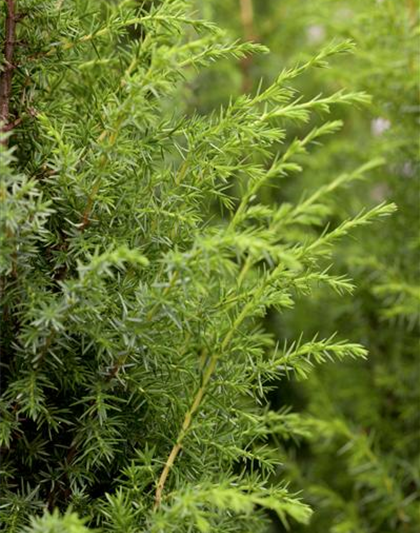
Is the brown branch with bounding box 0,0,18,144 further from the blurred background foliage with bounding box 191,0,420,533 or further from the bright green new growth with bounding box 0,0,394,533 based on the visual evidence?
the blurred background foliage with bounding box 191,0,420,533

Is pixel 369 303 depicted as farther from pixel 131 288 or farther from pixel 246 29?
pixel 131 288

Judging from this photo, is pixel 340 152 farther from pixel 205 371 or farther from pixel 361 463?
pixel 205 371

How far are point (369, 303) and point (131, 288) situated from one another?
1058 mm

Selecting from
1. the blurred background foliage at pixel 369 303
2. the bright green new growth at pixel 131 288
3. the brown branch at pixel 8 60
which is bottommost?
the blurred background foliage at pixel 369 303

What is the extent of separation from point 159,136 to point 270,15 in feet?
4.87

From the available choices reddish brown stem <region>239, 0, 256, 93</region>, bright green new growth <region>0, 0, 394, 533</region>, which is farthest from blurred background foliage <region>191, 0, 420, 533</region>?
bright green new growth <region>0, 0, 394, 533</region>

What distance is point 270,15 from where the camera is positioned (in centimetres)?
206

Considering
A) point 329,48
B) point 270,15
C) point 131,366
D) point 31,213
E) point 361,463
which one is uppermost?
point 329,48

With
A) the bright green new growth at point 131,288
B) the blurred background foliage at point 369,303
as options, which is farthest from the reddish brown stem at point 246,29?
the bright green new growth at point 131,288

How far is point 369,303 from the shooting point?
1.64m

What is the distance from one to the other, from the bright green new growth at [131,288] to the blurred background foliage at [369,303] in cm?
60

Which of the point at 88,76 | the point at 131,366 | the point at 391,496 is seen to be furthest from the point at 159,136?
the point at 391,496

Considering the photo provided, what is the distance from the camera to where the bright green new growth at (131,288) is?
62 cm

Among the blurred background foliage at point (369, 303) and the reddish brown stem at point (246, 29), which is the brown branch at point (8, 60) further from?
the reddish brown stem at point (246, 29)
